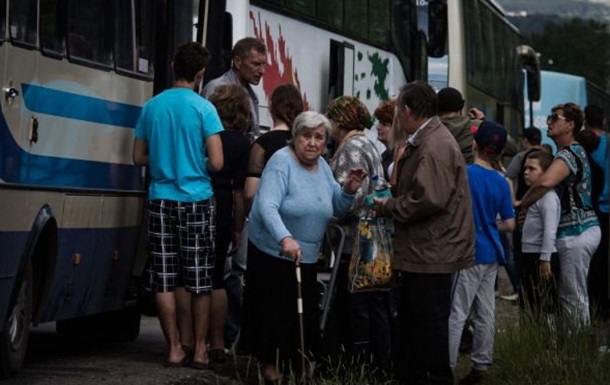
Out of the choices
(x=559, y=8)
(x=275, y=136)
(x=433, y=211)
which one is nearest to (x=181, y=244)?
(x=275, y=136)

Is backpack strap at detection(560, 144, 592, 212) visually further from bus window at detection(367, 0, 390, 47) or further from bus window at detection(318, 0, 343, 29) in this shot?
bus window at detection(367, 0, 390, 47)

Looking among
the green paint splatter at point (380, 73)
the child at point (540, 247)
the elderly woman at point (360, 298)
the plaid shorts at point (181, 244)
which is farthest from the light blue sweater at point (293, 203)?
the green paint splatter at point (380, 73)

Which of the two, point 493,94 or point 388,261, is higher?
point 493,94

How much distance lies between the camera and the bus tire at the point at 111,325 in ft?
42.7

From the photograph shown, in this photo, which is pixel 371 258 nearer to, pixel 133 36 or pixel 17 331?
pixel 17 331

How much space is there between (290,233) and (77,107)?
4.97 ft

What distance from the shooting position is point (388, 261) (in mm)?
10750

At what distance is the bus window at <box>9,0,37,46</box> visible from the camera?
30.5ft

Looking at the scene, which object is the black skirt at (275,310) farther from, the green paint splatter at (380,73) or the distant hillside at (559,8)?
the distant hillside at (559,8)

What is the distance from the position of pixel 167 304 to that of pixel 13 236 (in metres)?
2.02

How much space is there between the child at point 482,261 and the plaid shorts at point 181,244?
5.02ft

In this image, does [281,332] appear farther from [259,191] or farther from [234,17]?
[234,17]

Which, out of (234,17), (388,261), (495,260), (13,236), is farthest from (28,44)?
(234,17)

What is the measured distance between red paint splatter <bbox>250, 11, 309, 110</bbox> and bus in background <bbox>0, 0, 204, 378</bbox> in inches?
161
